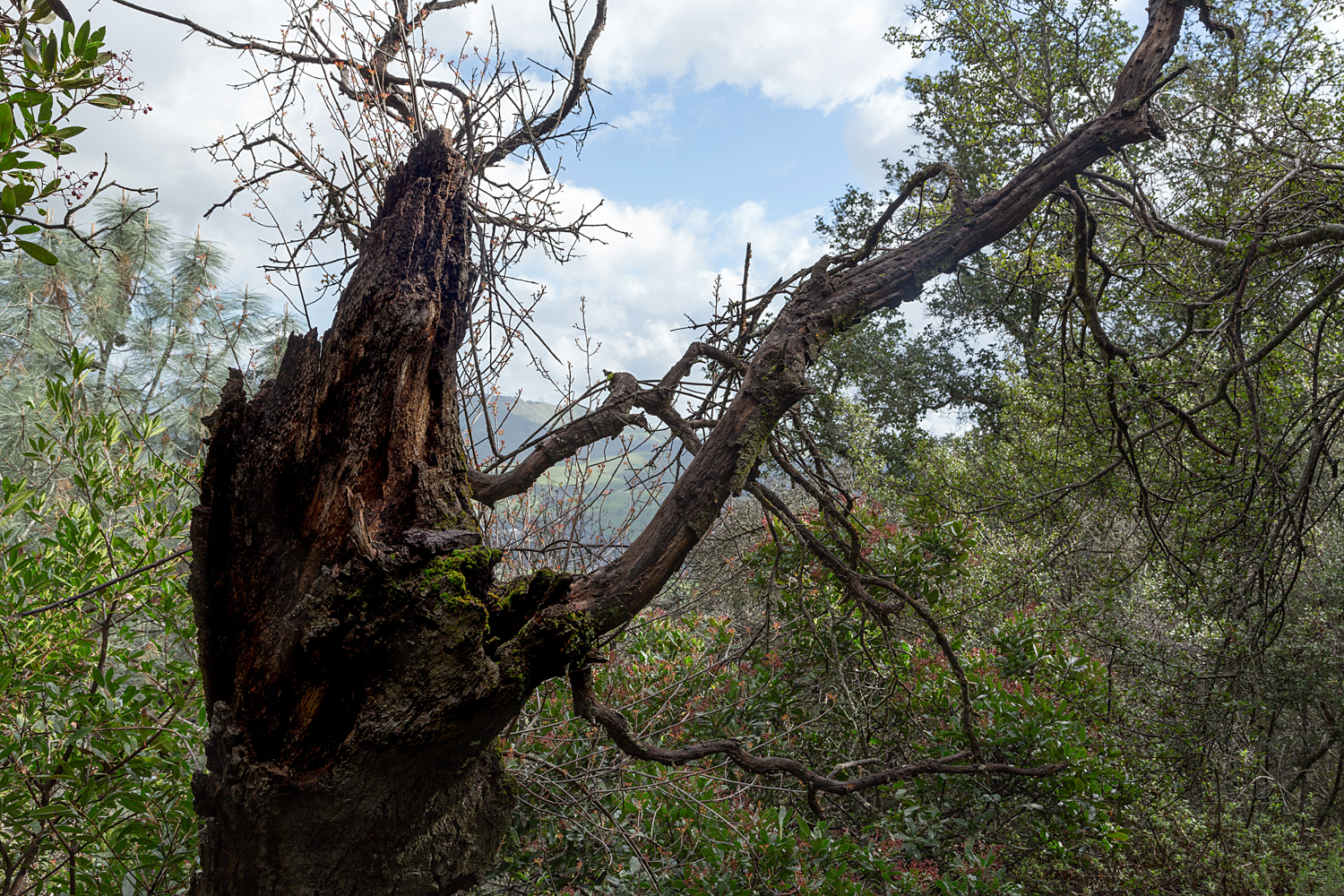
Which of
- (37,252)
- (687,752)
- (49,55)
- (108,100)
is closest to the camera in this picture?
(37,252)

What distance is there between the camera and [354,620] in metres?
1.51

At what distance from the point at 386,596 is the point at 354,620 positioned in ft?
0.27

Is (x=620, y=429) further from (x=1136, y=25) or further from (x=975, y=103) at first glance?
(x=1136, y=25)

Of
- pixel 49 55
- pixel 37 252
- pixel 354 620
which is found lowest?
pixel 354 620

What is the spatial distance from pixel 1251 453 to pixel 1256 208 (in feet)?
3.94

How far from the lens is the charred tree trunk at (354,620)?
1.52 meters

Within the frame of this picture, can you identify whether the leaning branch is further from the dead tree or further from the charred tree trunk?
the charred tree trunk

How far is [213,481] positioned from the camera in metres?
1.70

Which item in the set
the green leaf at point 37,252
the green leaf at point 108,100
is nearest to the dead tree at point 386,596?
the green leaf at point 37,252

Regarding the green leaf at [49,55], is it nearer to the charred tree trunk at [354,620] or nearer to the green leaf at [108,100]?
the green leaf at [108,100]

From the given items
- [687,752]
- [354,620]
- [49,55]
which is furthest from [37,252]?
[687,752]

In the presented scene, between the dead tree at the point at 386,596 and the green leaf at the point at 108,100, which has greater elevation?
the green leaf at the point at 108,100

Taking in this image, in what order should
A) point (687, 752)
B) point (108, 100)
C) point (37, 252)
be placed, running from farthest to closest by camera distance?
point (687, 752) → point (108, 100) → point (37, 252)

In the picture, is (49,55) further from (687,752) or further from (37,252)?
(687,752)
